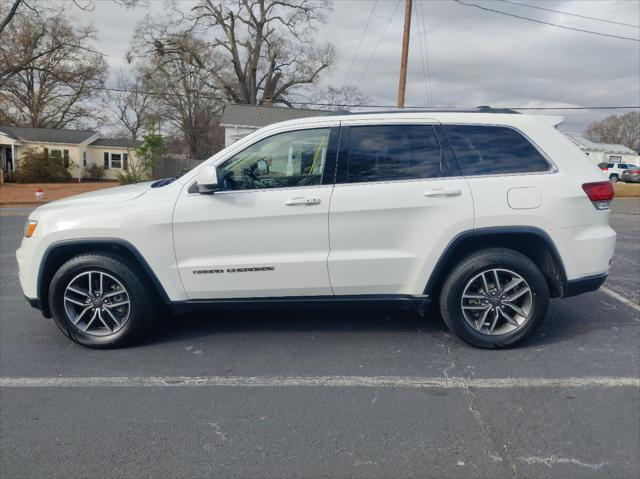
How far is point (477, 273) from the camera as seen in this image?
393 centimetres

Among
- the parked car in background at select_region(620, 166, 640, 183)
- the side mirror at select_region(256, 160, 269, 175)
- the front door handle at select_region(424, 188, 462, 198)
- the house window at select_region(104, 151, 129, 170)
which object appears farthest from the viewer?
the house window at select_region(104, 151, 129, 170)

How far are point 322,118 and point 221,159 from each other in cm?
91

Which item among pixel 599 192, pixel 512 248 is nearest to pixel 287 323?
pixel 512 248

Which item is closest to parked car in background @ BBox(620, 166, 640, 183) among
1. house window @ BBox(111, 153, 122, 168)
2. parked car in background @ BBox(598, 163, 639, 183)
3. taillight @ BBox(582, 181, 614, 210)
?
parked car in background @ BBox(598, 163, 639, 183)

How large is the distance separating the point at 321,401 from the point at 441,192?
6.05 ft

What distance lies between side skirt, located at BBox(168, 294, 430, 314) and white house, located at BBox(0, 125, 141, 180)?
36583mm

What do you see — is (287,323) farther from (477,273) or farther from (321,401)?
(477,273)

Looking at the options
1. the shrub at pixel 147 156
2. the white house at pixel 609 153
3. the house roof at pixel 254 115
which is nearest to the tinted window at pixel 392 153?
the shrub at pixel 147 156

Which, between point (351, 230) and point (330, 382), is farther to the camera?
point (351, 230)

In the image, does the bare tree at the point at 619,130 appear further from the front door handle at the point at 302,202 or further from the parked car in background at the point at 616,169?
the front door handle at the point at 302,202

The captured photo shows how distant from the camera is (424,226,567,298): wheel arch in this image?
3.88 metres

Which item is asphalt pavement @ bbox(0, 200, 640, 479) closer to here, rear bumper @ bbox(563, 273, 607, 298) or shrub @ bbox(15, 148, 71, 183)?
rear bumper @ bbox(563, 273, 607, 298)

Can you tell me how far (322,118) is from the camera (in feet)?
13.4

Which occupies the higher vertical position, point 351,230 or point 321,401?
point 351,230
